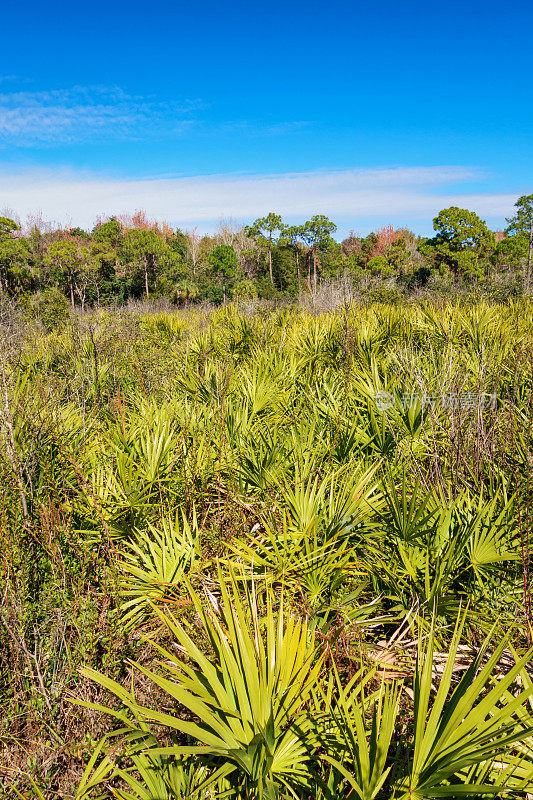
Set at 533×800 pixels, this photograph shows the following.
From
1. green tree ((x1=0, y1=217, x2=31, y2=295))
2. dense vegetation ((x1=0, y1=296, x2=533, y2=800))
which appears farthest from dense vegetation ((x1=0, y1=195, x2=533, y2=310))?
dense vegetation ((x1=0, y1=296, x2=533, y2=800))

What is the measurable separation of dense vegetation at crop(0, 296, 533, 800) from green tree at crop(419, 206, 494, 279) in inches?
1032

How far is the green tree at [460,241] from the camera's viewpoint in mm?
27656

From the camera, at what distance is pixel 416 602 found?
234 cm

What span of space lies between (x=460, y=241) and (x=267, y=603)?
31740 millimetres

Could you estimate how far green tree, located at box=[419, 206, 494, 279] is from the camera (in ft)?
90.7

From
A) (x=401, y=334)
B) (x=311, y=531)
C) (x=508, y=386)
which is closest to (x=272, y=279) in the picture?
(x=401, y=334)

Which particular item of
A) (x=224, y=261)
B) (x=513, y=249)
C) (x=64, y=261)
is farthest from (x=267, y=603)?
(x=513, y=249)

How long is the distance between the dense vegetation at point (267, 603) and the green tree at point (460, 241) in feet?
86.0

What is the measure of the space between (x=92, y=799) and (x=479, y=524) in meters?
2.28

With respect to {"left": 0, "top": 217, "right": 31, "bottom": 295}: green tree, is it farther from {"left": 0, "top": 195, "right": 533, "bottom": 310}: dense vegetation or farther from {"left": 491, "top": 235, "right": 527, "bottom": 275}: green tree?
{"left": 491, "top": 235, "right": 527, "bottom": 275}: green tree

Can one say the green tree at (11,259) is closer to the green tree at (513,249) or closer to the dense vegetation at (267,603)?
the dense vegetation at (267,603)

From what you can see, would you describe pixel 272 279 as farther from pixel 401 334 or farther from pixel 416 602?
pixel 416 602

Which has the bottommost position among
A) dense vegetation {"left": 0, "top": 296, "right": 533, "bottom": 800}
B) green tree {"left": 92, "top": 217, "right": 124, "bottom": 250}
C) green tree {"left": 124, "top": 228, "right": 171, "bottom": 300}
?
dense vegetation {"left": 0, "top": 296, "right": 533, "bottom": 800}

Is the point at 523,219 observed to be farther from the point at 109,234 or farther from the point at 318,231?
the point at 109,234
